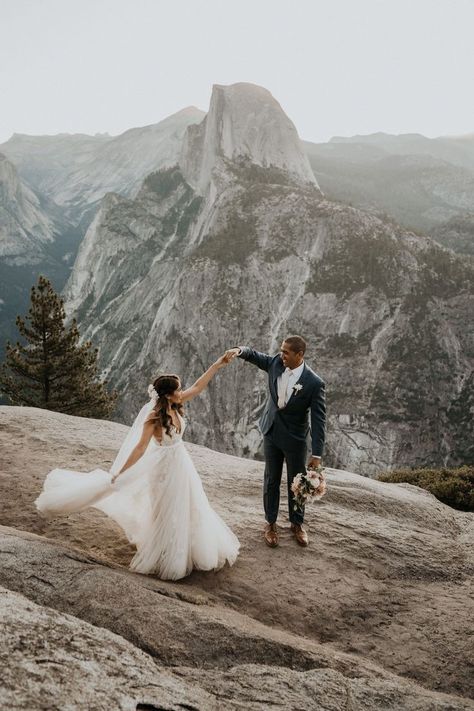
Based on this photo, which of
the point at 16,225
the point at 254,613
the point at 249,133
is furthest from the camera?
the point at 16,225

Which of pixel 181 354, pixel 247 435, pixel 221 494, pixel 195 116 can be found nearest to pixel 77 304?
pixel 181 354

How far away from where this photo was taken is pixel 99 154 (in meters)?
171

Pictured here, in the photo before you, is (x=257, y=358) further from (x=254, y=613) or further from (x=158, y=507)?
(x=254, y=613)

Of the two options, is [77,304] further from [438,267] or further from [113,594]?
[113,594]

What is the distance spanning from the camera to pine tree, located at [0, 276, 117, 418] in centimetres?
1769

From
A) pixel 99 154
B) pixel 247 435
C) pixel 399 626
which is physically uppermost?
pixel 99 154

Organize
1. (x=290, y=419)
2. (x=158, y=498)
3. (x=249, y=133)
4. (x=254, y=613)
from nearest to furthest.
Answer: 1. (x=254, y=613)
2. (x=158, y=498)
3. (x=290, y=419)
4. (x=249, y=133)

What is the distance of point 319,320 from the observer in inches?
1693

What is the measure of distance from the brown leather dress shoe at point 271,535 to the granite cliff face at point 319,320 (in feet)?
104

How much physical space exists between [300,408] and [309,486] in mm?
871

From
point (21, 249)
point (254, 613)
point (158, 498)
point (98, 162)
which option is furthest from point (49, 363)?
point (98, 162)

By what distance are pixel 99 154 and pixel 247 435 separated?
163295 millimetres

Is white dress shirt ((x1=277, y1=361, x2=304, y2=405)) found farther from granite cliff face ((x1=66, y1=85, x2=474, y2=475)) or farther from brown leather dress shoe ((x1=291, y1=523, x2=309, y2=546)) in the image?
granite cliff face ((x1=66, y1=85, x2=474, y2=475))

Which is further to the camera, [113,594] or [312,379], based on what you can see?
[312,379]
